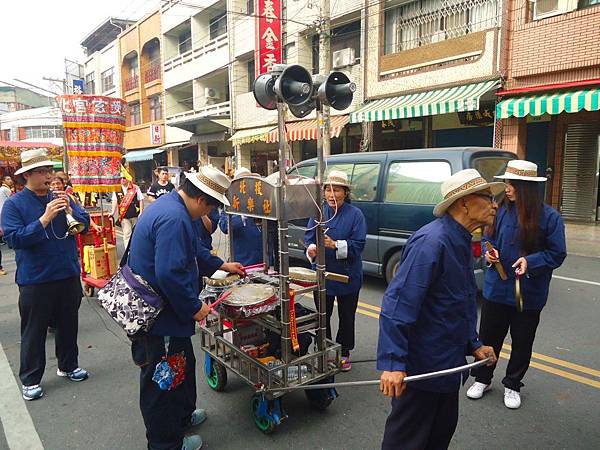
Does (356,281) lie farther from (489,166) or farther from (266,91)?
(489,166)

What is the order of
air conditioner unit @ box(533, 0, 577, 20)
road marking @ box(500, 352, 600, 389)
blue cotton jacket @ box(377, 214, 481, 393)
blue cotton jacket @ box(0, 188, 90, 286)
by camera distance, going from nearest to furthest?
blue cotton jacket @ box(377, 214, 481, 393)
blue cotton jacket @ box(0, 188, 90, 286)
road marking @ box(500, 352, 600, 389)
air conditioner unit @ box(533, 0, 577, 20)

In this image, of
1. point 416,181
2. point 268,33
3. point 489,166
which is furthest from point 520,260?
point 268,33

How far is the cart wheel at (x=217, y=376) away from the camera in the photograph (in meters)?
3.51

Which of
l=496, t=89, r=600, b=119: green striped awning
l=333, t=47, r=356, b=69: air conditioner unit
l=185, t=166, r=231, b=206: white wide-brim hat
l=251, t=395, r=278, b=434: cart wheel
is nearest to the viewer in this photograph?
l=185, t=166, r=231, b=206: white wide-brim hat

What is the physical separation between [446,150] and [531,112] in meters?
5.49

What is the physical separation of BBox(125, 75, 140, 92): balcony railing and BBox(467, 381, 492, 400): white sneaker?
98.8ft

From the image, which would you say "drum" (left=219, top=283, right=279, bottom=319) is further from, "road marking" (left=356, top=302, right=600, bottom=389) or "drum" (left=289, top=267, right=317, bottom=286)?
"road marking" (left=356, top=302, right=600, bottom=389)

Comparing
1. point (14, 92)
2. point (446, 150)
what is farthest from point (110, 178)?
point (14, 92)

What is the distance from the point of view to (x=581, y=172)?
1132cm

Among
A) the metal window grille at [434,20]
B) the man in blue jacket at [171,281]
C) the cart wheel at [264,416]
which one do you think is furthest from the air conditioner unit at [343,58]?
the cart wheel at [264,416]

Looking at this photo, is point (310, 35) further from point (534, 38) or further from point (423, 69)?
point (534, 38)

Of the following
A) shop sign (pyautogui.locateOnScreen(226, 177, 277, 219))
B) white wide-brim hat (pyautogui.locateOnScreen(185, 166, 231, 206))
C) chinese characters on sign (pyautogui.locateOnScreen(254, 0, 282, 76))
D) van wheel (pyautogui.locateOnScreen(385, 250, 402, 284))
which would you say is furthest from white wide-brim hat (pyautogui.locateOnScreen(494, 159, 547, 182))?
chinese characters on sign (pyautogui.locateOnScreen(254, 0, 282, 76))

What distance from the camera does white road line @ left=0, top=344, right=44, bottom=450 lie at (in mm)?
2919

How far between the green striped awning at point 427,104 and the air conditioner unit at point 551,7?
1.67 meters
